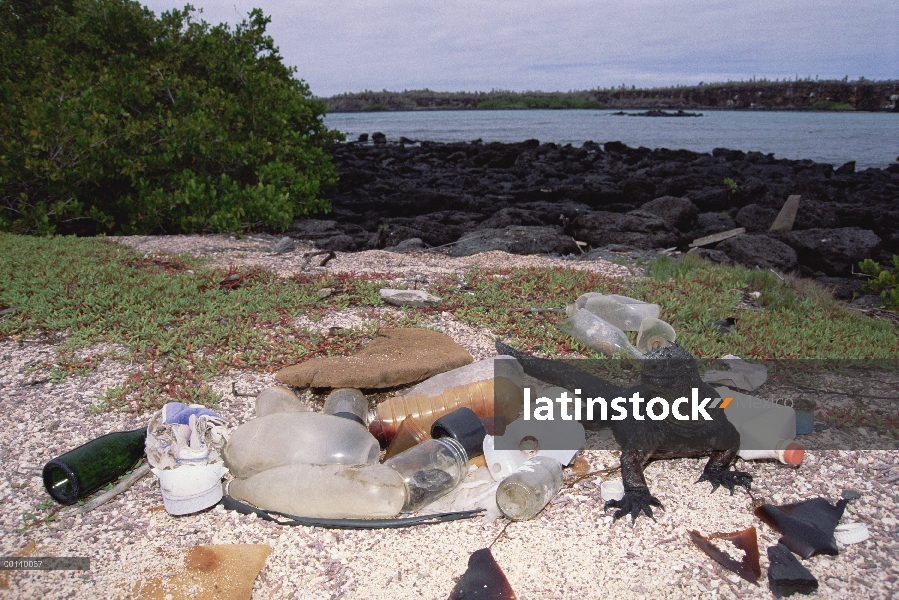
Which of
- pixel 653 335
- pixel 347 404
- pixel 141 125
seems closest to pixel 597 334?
pixel 653 335

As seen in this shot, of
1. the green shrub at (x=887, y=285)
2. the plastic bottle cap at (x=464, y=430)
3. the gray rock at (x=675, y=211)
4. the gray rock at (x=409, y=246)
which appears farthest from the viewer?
the gray rock at (x=675, y=211)

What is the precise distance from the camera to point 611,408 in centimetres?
299

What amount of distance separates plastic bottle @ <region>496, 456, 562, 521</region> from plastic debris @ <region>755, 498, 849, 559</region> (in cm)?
85

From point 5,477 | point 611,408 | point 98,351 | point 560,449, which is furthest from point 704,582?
point 98,351

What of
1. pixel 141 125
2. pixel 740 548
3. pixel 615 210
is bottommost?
pixel 615 210

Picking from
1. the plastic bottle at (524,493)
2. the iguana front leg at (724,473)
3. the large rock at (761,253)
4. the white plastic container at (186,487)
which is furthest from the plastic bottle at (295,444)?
the large rock at (761,253)

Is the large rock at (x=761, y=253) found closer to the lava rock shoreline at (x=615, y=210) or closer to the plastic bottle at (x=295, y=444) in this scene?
the lava rock shoreline at (x=615, y=210)

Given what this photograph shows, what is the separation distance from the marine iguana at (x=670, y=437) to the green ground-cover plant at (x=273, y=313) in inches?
46.6

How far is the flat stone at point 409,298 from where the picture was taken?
4.50m

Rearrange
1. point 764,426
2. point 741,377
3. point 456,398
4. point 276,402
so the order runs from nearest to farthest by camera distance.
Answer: point 764,426 < point 276,402 < point 456,398 < point 741,377

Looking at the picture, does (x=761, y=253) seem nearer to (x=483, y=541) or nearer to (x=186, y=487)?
(x=483, y=541)

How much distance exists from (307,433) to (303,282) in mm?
2672

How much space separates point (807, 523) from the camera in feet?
7.57

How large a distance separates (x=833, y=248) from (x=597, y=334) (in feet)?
24.8
